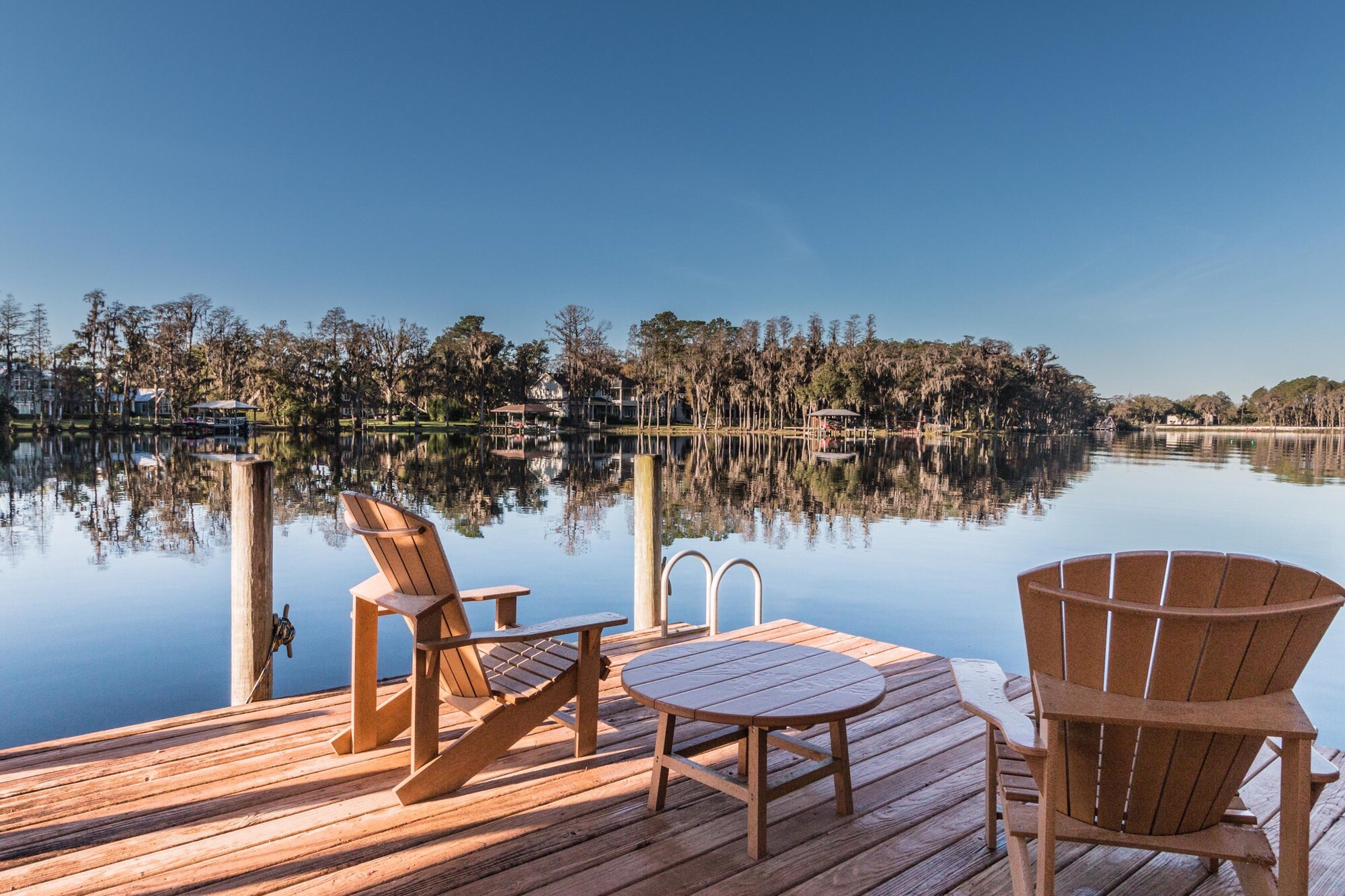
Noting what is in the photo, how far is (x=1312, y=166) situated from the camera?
179 ft

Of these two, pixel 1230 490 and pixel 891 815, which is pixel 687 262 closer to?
Answer: pixel 1230 490

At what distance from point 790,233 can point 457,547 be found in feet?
263

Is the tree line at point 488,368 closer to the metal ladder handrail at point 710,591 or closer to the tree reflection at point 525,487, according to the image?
the tree reflection at point 525,487

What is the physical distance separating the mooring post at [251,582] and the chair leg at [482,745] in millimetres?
1527

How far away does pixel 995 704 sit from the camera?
193cm

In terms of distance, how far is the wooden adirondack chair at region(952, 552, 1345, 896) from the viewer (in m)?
1.58

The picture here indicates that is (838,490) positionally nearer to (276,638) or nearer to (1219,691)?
(276,638)

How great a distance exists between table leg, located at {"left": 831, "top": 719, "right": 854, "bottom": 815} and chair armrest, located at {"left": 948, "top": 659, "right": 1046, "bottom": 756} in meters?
0.52

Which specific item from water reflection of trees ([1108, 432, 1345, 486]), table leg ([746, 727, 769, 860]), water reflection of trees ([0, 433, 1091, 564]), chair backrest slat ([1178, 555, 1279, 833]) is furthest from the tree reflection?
chair backrest slat ([1178, 555, 1279, 833])

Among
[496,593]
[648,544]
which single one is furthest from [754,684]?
[648,544]

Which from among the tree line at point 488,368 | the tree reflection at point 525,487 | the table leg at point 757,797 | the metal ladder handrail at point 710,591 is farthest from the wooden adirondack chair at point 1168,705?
the tree line at point 488,368

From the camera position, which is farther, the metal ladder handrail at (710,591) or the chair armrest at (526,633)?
the metal ladder handrail at (710,591)

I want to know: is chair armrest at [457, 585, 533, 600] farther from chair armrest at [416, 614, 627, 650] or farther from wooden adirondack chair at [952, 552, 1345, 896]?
wooden adirondack chair at [952, 552, 1345, 896]

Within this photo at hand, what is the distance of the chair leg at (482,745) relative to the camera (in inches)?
103
